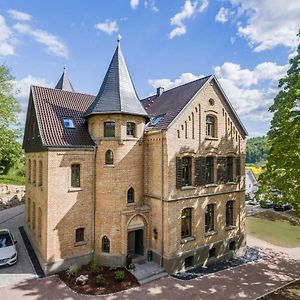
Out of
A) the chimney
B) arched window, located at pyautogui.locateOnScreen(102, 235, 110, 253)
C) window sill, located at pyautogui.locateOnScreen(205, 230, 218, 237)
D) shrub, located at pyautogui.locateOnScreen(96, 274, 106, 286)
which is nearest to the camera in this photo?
shrub, located at pyautogui.locateOnScreen(96, 274, 106, 286)

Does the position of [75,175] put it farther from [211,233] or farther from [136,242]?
[211,233]

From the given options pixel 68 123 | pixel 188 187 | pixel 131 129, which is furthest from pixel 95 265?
pixel 68 123

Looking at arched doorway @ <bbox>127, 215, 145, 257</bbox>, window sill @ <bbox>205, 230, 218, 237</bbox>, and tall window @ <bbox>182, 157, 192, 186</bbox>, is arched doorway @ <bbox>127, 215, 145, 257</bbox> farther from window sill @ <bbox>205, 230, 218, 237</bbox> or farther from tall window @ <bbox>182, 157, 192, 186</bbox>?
window sill @ <bbox>205, 230, 218, 237</bbox>

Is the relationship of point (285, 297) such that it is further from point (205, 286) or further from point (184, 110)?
point (184, 110)

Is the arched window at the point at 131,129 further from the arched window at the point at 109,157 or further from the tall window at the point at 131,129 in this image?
the arched window at the point at 109,157

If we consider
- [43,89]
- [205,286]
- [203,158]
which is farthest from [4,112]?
[205,286]

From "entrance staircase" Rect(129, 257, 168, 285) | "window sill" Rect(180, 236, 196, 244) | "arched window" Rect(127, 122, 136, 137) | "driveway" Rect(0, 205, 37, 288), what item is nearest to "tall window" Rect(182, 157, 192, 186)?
"window sill" Rect(180, 236, 196, 244)

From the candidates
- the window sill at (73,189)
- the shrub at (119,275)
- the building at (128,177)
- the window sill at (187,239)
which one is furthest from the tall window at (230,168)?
the window sill at (73,189)
